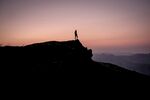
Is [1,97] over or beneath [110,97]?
over

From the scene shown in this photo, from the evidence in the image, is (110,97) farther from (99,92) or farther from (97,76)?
(97,76)

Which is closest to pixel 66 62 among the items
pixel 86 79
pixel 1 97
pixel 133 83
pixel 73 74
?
pixel 73 74

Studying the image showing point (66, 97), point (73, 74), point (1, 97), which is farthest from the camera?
point (73, 74)

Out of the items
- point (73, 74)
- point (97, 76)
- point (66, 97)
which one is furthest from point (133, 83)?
point (66, 97)

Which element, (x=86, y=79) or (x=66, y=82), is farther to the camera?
(x=86, y=79)

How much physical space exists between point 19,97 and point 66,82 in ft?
24.2

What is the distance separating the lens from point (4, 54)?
2786 centimetres

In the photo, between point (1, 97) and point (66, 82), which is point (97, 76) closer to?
point (66, 82)

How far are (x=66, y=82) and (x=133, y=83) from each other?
16.6m

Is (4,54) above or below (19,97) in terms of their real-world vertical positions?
above

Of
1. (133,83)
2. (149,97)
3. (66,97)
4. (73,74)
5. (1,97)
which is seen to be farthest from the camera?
(133,83)

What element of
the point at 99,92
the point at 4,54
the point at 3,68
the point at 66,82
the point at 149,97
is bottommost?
the point at 149,97

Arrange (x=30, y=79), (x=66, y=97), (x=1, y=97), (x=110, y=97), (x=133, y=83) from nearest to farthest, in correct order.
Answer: (x=1, y=97) < (x=66, y=97) < (x=30, y=79) < (x=110, y=97) < (x=133, y=83)

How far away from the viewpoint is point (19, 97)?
1952 cm
